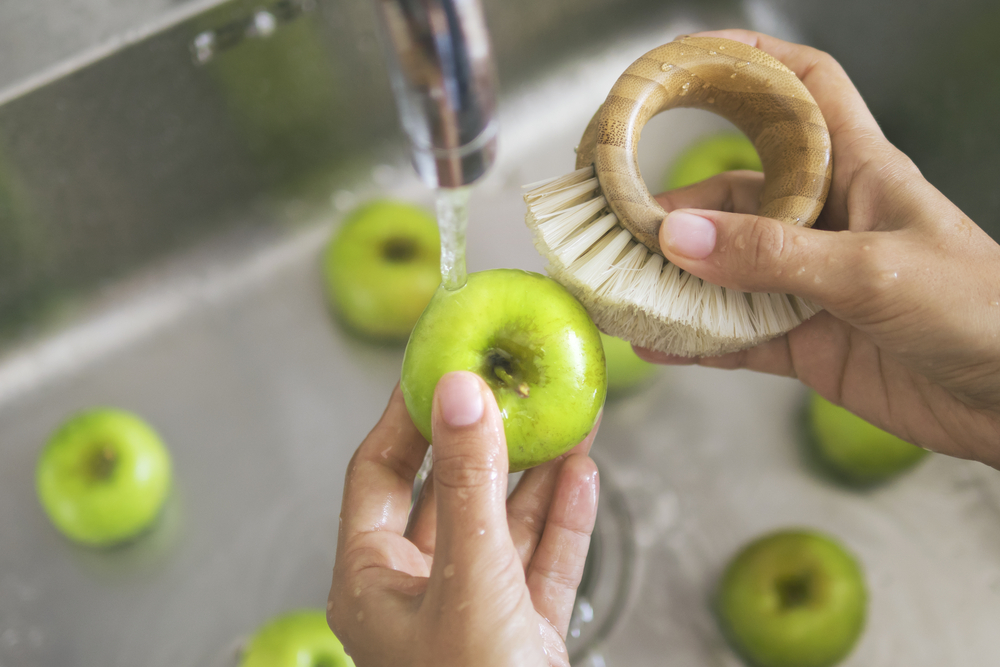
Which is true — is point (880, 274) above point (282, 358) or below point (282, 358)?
above

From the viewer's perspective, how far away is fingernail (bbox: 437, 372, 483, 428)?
1.72 feet

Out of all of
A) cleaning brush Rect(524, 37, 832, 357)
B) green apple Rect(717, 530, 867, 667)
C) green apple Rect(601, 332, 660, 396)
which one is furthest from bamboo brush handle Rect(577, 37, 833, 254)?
green apple Rect(717, 530, 867, 667)

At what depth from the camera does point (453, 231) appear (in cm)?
56

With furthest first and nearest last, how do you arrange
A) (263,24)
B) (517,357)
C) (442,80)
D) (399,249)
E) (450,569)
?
(399,249) → (263,24) → (517,357) → (450,569) → (442,80)

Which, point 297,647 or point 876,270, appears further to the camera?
point 297,647

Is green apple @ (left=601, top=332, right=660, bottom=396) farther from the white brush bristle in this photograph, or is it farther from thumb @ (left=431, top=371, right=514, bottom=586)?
thumb @ (left=431, top=371, right=514, bottom=586)

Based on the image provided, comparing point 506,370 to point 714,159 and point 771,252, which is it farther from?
point 714,159

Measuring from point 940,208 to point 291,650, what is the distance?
834mm

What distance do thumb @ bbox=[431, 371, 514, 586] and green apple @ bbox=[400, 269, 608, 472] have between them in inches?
2.7

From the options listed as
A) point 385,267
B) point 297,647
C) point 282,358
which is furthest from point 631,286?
point 282,358

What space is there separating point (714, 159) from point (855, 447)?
465mm

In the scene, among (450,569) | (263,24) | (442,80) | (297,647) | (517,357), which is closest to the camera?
(442,80)

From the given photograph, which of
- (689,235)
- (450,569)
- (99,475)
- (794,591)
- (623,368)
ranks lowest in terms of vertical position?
(794,591)

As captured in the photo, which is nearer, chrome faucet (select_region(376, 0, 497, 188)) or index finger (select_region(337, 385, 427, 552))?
chrome faucet (select_region(376, 0, 497, 188))
